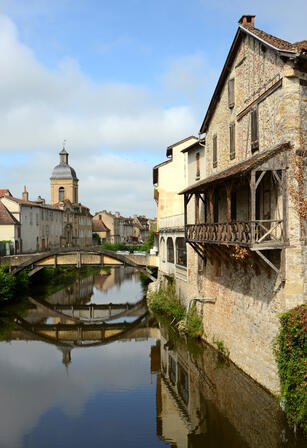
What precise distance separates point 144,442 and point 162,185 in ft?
65.2

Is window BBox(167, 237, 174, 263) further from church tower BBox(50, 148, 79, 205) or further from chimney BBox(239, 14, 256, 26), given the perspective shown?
church tower BBox(50, 148, 79, 205)

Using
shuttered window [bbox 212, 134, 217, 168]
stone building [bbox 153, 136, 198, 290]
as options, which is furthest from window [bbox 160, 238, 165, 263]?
shuttered window [bbox 212, 134, 217, 168]

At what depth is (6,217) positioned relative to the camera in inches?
1666

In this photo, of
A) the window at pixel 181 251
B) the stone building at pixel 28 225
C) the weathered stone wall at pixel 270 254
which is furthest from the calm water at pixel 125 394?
the stone building at pixel 28 225

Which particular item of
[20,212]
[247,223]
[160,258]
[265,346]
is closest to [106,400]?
[265,346]

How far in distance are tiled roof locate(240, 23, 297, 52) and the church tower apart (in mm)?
58551

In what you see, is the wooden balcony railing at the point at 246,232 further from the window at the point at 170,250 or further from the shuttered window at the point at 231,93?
the window at the point at 170,250

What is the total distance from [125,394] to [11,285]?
1801 cm

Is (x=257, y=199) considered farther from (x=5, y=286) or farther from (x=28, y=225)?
(x=28, y=225)

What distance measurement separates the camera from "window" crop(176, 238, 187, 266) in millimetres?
22664

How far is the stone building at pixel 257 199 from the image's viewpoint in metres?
11.1

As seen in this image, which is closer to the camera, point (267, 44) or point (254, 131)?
point (267, 44)

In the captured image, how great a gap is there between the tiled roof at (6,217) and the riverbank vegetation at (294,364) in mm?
35888

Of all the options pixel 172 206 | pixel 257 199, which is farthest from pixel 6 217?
pixel 257 199
